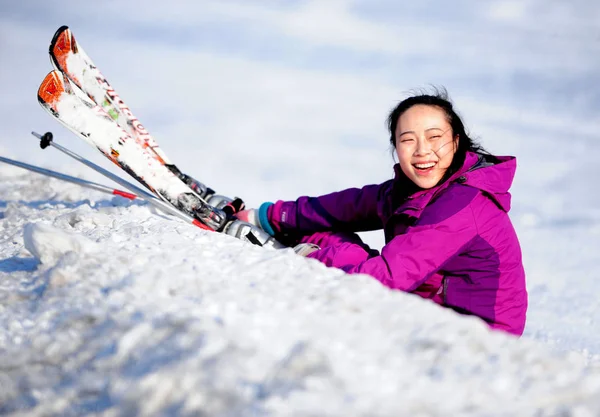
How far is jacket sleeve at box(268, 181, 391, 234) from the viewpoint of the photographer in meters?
3.65

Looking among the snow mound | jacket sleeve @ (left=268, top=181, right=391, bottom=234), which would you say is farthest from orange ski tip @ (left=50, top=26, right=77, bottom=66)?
the snow mound

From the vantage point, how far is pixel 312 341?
146 cm

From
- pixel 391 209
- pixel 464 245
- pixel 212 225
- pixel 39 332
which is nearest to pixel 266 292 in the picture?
pixel 39 332

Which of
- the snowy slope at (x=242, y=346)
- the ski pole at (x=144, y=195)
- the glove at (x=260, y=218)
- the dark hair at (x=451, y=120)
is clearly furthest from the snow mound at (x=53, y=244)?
the glove at (x=260, y=218)

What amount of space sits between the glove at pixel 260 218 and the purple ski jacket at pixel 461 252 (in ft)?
3.73

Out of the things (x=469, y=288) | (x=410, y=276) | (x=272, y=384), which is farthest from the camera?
(x=469, y=288)

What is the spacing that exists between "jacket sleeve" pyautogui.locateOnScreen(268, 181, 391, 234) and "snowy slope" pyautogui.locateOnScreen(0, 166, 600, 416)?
5.10 feet

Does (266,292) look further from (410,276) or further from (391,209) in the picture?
(391,209)

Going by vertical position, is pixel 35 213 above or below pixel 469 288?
above

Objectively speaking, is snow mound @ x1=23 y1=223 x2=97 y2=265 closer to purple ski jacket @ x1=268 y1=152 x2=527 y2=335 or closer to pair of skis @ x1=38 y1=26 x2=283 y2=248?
purple ski jacket @ x1=268 y1=152 x2=527 y2=335

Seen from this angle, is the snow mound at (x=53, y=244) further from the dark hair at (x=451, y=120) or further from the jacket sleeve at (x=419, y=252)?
the dark hair at (x=451, y=120)

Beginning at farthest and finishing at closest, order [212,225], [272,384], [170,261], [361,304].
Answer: [212,225] < [170,261] < [361,304] < [272,384]

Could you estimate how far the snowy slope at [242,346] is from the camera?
129 centimetres

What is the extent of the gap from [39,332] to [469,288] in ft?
5.81
